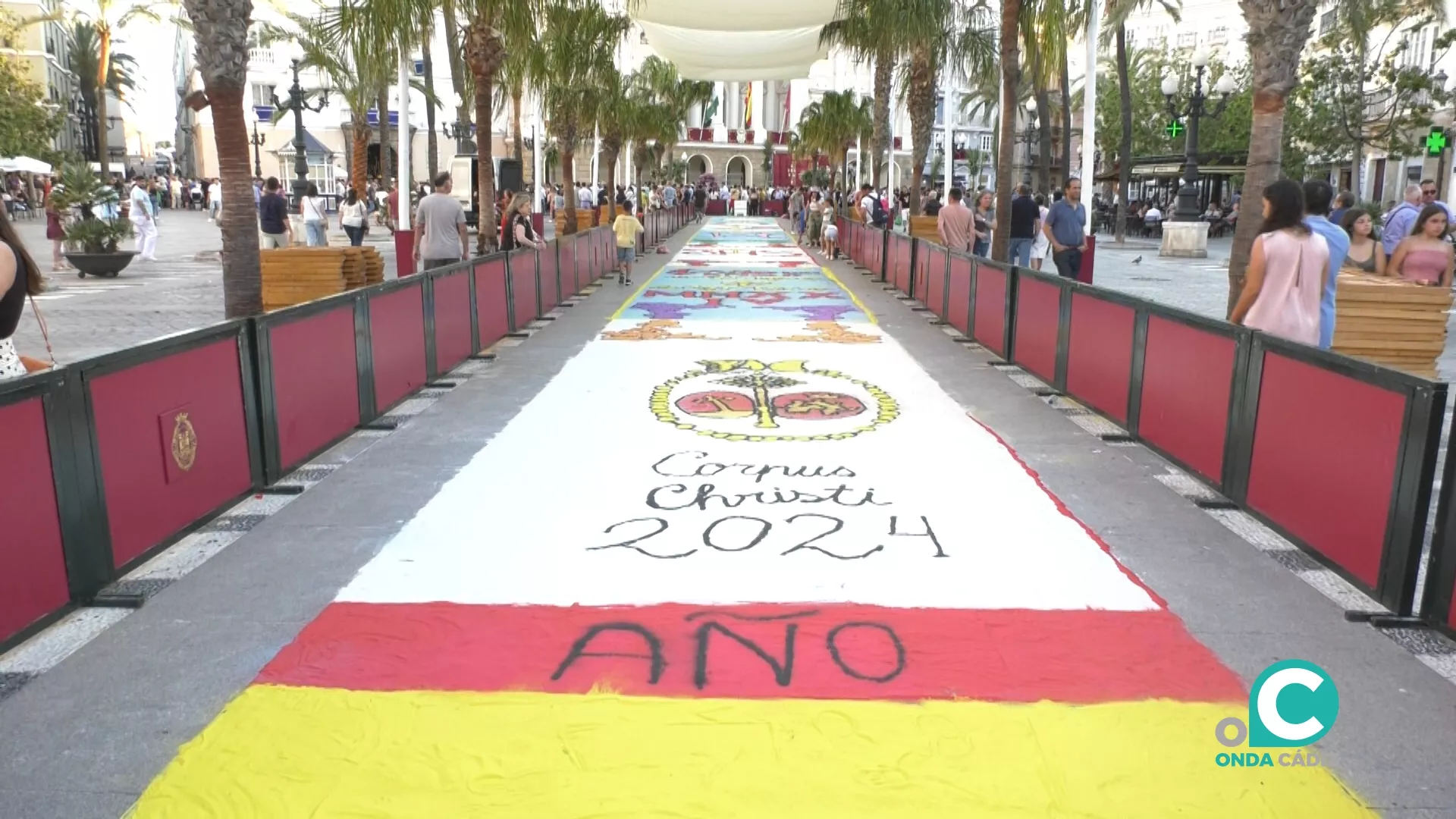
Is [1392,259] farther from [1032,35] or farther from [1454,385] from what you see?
[1032,35]

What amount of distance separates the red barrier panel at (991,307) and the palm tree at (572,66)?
281 inches

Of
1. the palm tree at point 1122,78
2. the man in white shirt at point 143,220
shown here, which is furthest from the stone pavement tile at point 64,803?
the palm tree at point 1122,78

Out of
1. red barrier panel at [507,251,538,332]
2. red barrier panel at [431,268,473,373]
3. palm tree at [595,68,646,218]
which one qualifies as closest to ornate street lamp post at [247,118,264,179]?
palm tree at [595,68,646,218]

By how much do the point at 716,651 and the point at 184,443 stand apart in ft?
10.5

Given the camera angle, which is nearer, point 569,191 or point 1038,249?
point 1038,249

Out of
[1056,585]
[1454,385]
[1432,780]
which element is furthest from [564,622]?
[1454,385]

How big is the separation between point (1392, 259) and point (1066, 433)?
4.03 meters

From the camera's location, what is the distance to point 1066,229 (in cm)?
1353

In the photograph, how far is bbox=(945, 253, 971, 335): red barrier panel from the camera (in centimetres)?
1308

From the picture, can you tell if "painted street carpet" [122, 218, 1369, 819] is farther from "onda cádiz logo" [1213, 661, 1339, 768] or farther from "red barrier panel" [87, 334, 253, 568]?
"red barrier panel" [87, 334, 253, 568]

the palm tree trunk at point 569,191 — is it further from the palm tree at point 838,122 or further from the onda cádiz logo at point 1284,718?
the onda cádiz logo at point 1284,718

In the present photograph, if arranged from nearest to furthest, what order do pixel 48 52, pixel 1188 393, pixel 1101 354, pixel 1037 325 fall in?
pixel 1188 393 < pixel 1101 354 < pixel 1037 325 < pixel 48 52

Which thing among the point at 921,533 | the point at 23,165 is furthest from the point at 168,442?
the point at 23,165

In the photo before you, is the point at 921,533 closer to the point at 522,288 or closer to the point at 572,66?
the point at 522,288
